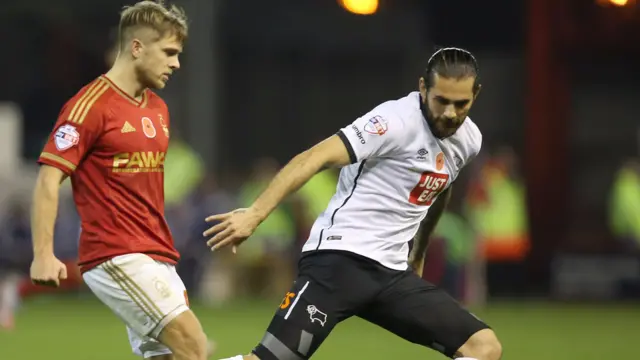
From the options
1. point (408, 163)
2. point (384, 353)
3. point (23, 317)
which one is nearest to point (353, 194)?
point (408, 163)

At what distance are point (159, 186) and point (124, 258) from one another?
0.41 meters

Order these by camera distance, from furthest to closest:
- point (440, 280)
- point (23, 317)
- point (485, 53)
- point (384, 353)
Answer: point (485, 53) → point (440, 280) → point (23, 317) → point (384, 353)

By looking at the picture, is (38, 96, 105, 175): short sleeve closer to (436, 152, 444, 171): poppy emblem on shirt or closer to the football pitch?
(436, 152, 444, 171): poppy emblem on shirt

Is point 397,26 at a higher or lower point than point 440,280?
higher

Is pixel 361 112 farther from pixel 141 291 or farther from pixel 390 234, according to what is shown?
pixel 141 291

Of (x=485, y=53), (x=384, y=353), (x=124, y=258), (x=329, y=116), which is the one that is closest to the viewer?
(x=124, y=258)

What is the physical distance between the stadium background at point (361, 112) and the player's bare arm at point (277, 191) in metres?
9.02

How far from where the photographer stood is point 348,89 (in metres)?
23.4

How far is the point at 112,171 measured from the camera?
7000 mm

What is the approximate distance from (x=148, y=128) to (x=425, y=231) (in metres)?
1.56

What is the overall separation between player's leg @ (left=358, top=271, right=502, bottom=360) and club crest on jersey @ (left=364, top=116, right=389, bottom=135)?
2.42 ft

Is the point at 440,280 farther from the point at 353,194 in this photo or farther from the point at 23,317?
the point at 353,194

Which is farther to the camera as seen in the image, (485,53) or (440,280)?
(485,53)

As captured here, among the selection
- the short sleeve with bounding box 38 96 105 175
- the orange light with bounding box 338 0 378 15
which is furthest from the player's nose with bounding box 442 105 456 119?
the orange light with bounding box 338 0 378 15
